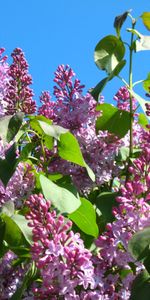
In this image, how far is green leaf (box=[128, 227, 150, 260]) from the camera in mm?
1486

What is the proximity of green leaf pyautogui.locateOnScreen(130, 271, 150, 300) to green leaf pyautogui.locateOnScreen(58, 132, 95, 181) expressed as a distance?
48 cm

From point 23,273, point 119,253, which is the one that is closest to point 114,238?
point 119,253

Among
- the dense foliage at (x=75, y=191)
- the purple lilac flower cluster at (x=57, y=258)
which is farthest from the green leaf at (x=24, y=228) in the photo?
the purple lilac flower cluster at (x=57, y=258)

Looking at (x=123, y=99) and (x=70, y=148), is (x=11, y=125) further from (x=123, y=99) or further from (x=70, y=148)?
(x=123, y=99)

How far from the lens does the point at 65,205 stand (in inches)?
67.7

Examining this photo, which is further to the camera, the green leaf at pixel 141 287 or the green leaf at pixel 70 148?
the green leaf at pixel 70 148

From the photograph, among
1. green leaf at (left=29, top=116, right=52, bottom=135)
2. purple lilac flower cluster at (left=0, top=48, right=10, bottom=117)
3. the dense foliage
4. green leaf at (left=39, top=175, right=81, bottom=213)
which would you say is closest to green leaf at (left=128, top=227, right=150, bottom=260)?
the dense foliage

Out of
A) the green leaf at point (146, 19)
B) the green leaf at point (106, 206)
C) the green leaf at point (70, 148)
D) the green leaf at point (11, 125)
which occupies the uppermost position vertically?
the green leaf at point (146, 19)

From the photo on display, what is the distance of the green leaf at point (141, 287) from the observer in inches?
58.6

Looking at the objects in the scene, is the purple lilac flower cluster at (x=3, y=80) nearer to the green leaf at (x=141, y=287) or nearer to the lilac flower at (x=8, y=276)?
the lilac flower at (x=8, y=276)

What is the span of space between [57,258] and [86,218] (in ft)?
1.13

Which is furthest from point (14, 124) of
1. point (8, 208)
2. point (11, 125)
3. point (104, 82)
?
point (104, 82)

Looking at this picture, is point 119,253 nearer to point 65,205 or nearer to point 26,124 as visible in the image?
point 65,205

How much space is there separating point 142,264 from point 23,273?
0.52 metres
